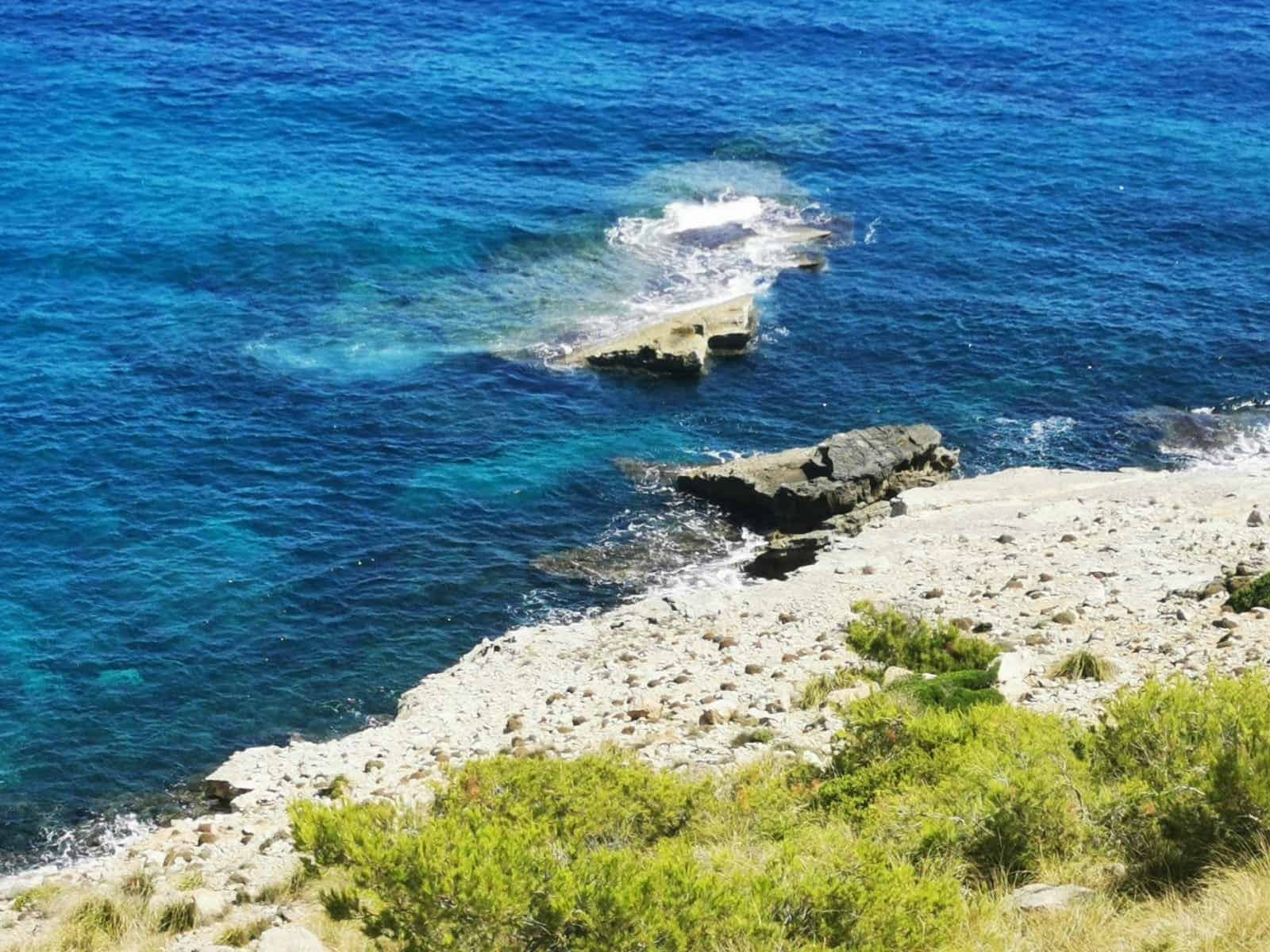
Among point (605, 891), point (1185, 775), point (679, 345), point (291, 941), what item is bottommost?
point (679, 345)

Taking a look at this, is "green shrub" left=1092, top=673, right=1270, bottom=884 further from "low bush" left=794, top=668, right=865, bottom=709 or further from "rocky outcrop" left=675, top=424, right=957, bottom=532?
"rocky outcrop" left=675, top=424, right=957, bottom=532

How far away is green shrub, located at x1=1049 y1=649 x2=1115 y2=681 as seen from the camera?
92.5 ft

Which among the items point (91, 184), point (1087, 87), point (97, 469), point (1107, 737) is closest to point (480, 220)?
point (91, 184)

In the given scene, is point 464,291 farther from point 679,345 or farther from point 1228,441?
point 1228,441

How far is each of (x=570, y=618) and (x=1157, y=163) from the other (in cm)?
5139

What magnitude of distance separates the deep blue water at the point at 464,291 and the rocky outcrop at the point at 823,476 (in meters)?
2.16

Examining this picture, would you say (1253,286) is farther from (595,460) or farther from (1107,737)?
(1107,737)

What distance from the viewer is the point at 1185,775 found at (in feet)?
62.2

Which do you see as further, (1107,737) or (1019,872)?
(1107,737)

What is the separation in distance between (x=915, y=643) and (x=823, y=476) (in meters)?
15.9

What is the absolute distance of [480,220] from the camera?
6812 cm

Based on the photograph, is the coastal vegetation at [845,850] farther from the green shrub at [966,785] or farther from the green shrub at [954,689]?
the green shrub at [954,689]

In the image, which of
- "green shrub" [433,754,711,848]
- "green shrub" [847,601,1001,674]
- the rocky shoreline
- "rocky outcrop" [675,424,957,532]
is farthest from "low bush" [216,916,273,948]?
"rocky outcrop" [675,424,957,532]

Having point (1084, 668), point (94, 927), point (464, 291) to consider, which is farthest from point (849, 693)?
point (464, 291)
